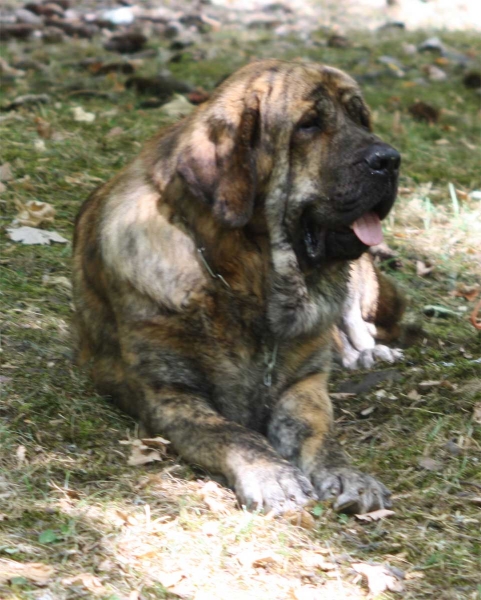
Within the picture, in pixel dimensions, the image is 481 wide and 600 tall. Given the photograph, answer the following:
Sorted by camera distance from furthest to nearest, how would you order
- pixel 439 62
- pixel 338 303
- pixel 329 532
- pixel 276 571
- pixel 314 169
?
pixel 439 62 → pixel 338 303 → pixel 314 169 → pixel 329 532 → pixel 276 571

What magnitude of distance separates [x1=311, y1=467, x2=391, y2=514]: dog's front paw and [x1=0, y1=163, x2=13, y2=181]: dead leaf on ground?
3.01 meters

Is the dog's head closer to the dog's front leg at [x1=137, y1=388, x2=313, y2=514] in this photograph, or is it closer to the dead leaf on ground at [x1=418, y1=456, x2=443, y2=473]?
the dog's front leg at [x1=137, y1=388, x2=313, y2=514]

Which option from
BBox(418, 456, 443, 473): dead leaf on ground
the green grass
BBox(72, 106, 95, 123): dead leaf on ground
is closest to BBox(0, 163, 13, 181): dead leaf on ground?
the green grass

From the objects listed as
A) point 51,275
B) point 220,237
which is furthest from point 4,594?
point 51,275

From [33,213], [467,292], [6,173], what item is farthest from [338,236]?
[6,173]

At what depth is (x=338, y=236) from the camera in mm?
3695

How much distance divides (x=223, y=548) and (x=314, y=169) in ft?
4.58

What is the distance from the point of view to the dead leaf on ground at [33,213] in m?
5.39

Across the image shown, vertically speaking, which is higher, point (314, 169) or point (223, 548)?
point (314, 169)

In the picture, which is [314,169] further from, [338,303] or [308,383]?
[308,383]

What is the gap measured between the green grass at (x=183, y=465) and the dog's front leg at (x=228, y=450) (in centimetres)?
7

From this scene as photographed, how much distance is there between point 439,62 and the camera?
10297 millimetres

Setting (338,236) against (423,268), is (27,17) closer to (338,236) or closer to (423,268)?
(423,268)

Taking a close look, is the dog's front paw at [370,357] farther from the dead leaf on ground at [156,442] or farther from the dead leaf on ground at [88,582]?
the dead leaf on ground at [88,582]
